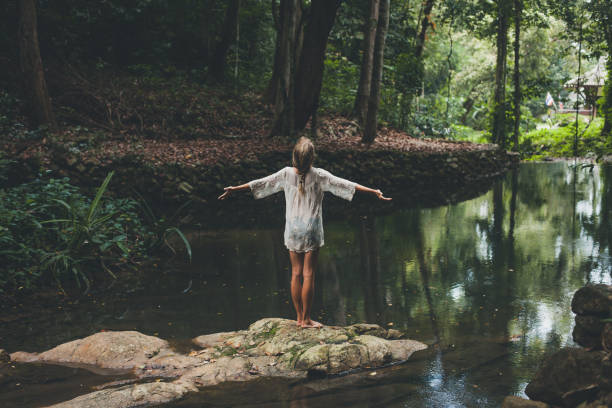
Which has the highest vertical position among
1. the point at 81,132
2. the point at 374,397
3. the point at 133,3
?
the point at 133,3

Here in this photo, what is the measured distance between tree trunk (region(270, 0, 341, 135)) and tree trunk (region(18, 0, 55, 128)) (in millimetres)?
5973

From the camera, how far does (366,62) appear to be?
18.6m

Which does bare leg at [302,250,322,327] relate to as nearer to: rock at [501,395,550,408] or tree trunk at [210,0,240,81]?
rock at [501,395,550,408]

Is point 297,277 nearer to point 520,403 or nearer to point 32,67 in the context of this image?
point 520,403

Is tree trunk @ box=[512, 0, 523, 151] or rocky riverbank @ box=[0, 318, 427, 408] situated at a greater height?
tree trunk @ box=[512, 0, 523, 151]

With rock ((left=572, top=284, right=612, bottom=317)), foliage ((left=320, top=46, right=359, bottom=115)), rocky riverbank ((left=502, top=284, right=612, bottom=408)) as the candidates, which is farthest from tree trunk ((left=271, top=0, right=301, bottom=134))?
rocky riverbank ((left=502, top=284, right=612, bottom=408))

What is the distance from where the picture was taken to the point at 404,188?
16312 millimetres

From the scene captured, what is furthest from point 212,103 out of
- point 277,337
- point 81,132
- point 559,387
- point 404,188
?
point 559,387

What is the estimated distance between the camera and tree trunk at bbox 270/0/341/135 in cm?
1518

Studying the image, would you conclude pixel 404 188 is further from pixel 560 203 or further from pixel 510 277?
pixel 510 277

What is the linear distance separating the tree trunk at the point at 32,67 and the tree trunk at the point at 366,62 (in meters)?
9.18

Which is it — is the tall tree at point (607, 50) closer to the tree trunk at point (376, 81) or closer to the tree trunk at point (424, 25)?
the tree trunk at point (424, 25)

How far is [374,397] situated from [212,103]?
→ 626 inches

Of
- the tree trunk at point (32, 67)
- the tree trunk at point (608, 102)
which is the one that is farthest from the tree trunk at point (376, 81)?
the tree trunk at point (608, 102)
